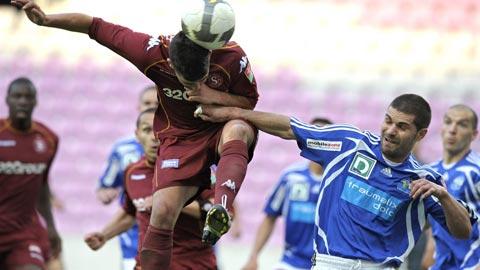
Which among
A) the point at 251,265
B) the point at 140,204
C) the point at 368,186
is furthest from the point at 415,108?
the point at 251,265

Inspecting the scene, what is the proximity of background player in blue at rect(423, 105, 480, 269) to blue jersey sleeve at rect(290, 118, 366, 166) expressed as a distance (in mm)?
1962

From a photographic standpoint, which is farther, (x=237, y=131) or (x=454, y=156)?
(x=454, y=156)

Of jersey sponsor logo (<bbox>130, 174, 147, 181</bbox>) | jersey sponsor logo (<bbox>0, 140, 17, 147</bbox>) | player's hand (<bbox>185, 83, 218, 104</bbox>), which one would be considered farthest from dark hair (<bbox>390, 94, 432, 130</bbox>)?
jersey sponsor logo (<bbox>0, 140, 17, 147</bbox>)

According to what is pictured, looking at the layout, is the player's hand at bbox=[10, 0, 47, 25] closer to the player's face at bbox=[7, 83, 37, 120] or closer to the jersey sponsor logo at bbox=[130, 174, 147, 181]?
the jersey sponsor logo at bbox=[130, 174, 147, 181]

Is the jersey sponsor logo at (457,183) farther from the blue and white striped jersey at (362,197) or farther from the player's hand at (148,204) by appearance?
the player's hand at (148,204)

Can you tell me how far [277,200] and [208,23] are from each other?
445 centimetres

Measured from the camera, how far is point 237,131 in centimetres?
634

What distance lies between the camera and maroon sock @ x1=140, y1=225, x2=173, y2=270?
21.3 feet

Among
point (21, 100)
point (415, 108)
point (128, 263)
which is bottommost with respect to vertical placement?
point (128, 263)

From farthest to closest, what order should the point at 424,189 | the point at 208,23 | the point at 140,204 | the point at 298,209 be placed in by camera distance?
the point at 298,209 → the point at 140,204 → the point at 424,189 → the point at 208,23

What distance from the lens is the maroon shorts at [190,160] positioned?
21.4 feet

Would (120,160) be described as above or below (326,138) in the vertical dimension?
below

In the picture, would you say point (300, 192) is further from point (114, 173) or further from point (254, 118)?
point (254, 118)

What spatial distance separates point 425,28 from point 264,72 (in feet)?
9.43
